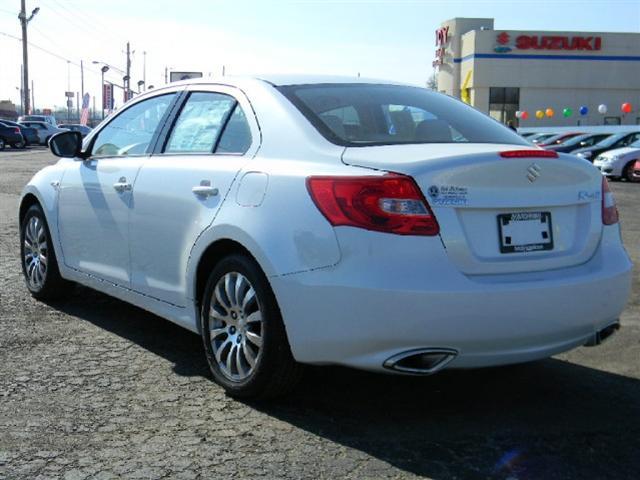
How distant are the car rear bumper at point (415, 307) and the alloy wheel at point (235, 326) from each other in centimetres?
30

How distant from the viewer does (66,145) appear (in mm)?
5691

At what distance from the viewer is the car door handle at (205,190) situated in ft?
13.7

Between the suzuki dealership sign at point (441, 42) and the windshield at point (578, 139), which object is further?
the suzuki dealership sign at point (441, 42)

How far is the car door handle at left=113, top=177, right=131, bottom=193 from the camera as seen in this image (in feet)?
16.1

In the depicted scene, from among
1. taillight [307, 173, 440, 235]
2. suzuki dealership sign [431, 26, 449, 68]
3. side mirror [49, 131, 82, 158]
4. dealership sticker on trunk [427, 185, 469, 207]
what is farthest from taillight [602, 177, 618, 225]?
suzuki dealership sign [431, 26, 449, 68]

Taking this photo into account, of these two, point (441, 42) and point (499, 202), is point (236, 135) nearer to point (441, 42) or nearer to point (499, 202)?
point (499, 202)

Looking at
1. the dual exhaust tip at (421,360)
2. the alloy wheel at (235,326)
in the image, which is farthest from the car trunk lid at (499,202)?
the alloy wheel at (235,326)

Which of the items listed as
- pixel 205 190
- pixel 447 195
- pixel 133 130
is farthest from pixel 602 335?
pixel 133 130

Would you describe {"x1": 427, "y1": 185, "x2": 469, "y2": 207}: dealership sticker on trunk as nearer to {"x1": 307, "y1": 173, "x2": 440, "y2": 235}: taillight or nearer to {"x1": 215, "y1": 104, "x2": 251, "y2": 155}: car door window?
{"x1": 307, "y1": 173, "x2": 440, "y2": 235}: taillight

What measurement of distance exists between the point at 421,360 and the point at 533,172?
1.00 m

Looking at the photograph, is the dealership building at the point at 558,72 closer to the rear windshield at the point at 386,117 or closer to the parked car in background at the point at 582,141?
the parked car in background at the point at 582,141

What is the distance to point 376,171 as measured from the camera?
11.6 feet

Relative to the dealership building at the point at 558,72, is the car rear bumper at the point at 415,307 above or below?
below

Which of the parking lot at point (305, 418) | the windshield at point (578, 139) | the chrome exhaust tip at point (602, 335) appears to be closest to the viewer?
the parking lot at point (305, 418)
